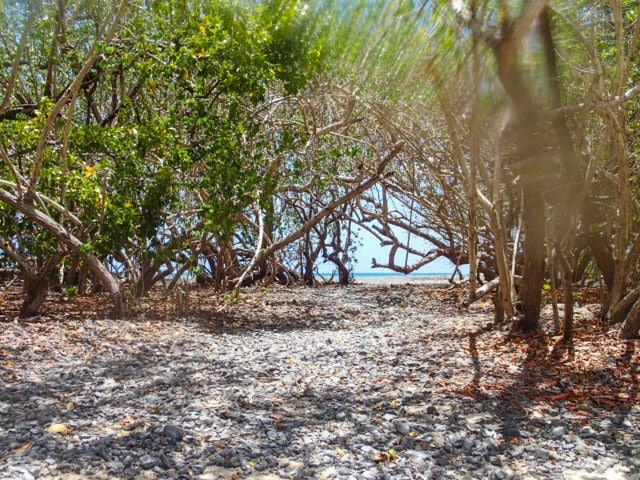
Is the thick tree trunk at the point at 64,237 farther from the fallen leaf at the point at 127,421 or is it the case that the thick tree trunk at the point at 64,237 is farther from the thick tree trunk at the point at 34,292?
the fallen leaf at the point at 127,421

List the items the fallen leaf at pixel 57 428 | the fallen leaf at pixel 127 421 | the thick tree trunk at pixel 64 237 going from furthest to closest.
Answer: the thick tree trunk at pixel 64 237
the fallen leaf at pixel 127 421
the fallen leaf at pixel 57 428

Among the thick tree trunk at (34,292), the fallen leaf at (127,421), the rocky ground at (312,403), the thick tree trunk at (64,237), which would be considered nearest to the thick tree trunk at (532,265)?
the rocky ground at (312,403)

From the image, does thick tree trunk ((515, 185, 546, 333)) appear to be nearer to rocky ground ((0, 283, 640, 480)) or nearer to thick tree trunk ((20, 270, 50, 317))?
rocky ground ((0, 283, 640, 480))

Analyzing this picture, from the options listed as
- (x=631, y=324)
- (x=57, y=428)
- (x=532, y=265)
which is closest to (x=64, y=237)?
(x=57, y=428)

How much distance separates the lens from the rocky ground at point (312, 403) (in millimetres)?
2693

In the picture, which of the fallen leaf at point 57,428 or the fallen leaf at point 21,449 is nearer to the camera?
the fallen leaf at point 21,449

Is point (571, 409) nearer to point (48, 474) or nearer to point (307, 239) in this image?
point (48, 474)

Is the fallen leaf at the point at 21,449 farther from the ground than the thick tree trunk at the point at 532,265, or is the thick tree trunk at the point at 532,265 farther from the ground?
the thick tree trunk at the point at 532,265

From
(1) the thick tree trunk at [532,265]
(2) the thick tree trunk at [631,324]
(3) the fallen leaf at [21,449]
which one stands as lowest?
(3) the fallen leaf at [21,449]

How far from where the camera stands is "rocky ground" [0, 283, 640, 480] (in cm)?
269

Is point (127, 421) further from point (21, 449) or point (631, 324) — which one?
point (631, 324)

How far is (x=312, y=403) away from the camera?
3607 mm

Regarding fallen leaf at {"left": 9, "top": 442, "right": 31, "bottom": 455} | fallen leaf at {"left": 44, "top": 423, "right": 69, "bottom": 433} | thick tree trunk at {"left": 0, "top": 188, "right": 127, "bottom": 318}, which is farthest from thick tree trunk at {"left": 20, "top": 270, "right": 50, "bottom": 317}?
fallen leaf at {"left": 9, "top": 442, "right": 31, "bottom": 455}

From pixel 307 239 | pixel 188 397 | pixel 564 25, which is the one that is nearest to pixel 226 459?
pixel 188 397
